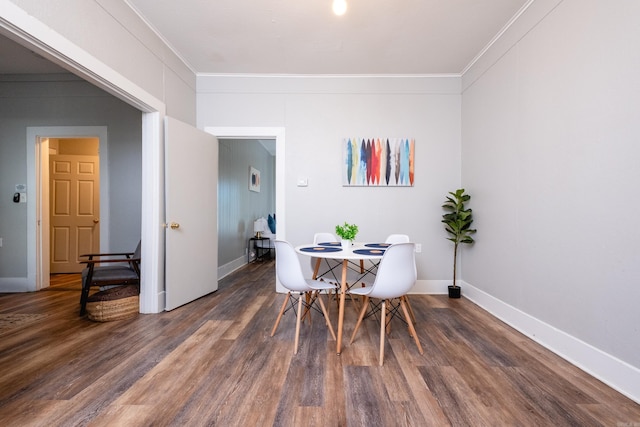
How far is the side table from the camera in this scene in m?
6.38

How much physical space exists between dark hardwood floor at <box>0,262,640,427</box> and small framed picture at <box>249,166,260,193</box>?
4.08 meters

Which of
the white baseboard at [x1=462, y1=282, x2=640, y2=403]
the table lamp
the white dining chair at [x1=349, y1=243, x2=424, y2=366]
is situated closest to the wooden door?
the table lamp

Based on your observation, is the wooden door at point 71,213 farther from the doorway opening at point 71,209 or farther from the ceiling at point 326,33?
the ceiling at point 326,33

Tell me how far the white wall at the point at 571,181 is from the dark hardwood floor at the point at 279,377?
0.33m

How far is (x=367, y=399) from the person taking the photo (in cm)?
163

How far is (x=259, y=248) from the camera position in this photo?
658cm

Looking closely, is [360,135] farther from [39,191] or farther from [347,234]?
[39,191]

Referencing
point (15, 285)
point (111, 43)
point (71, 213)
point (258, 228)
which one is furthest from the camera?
point (258, 228)

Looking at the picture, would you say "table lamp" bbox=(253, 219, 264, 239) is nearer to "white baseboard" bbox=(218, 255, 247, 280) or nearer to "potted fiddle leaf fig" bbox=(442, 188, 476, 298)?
"white baseboard" bbox=(218, 255, 247, 280)

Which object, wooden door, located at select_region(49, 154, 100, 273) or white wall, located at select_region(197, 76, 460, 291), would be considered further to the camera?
wooden door, located at select_region(49, 154, 100, 273)

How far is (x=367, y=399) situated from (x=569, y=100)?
2.45 metres

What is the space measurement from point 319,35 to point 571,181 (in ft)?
8.47

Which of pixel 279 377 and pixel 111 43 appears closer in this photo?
pixel 279 377

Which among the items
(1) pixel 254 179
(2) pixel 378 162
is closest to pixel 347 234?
(2) pixel 378 162
